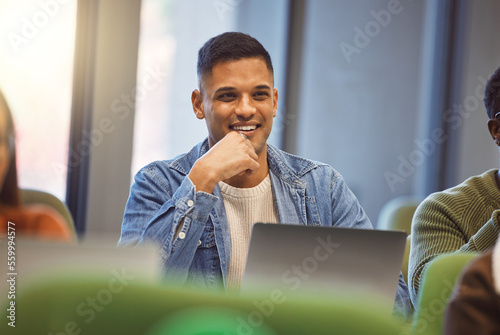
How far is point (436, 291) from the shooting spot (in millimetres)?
915

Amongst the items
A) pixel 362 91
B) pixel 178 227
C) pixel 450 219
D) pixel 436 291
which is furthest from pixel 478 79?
pixel 436 291

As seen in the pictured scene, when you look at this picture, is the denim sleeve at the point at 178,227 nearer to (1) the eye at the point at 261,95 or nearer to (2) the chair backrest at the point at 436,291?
(1) the eye at the point at 261,95

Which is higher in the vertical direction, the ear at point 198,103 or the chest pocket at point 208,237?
the ear at point 198,103

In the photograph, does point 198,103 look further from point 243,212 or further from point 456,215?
point 456,215

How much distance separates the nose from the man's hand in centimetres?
7

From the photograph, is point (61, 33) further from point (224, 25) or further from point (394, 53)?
point (394, 53)

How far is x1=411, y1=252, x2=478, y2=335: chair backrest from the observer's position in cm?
85

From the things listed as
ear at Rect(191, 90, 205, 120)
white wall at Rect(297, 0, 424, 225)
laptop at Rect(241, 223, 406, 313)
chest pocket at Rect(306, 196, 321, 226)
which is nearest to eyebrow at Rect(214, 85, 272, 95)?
ear at Rect(191, 90, 205, 120)

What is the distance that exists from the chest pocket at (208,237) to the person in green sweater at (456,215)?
0.59m

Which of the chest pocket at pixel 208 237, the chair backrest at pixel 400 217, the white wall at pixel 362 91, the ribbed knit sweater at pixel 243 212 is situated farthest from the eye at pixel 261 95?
the white wall at pixel 362 91

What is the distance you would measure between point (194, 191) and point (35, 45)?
55.9 inches

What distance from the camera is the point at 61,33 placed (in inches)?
115

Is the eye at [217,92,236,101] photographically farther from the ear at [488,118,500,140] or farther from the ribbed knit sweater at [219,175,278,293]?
the ear at [488,118,500,140]

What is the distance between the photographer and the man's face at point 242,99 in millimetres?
1980
